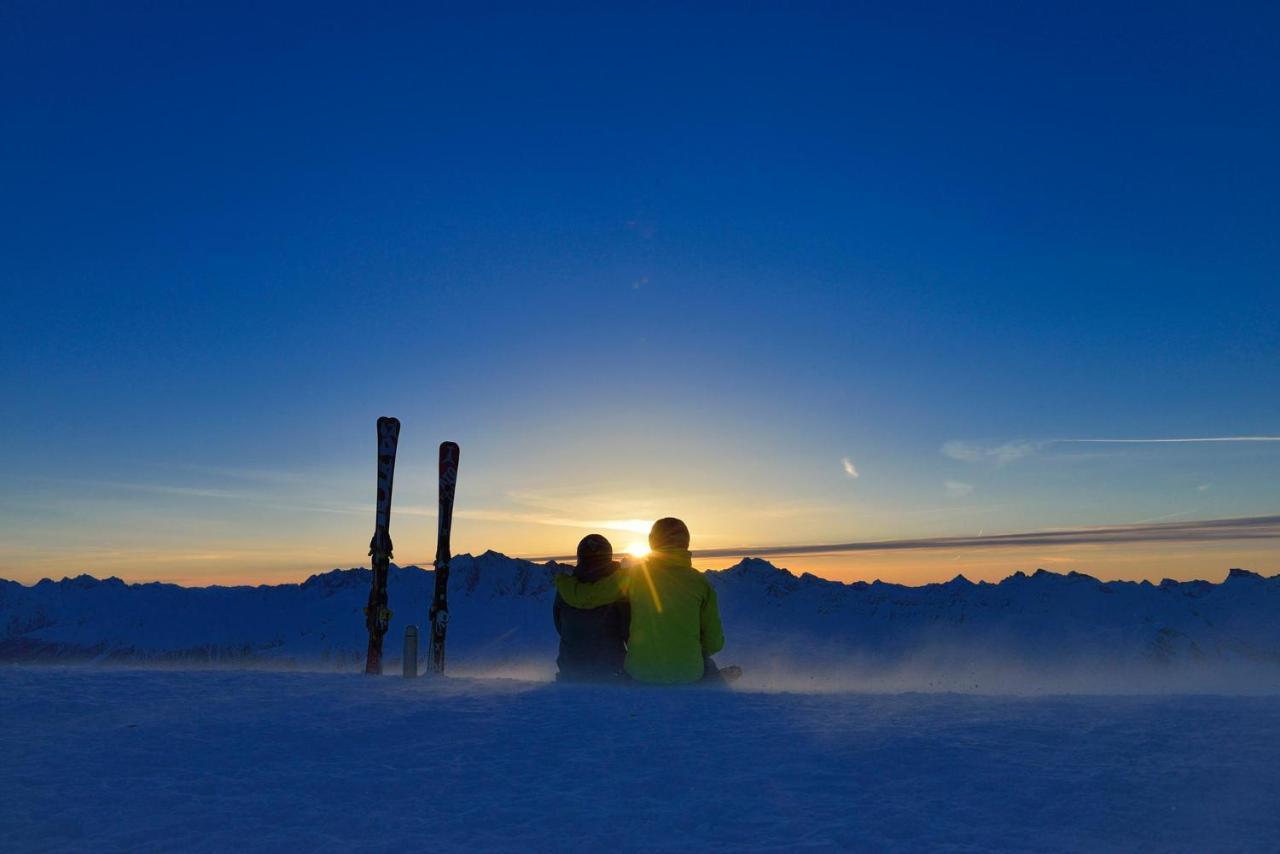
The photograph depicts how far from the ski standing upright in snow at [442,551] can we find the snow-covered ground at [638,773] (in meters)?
7.48

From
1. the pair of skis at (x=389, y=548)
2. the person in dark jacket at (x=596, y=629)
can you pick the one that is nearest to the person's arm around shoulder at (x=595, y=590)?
the person in dark jacket at (x=596, y=629)

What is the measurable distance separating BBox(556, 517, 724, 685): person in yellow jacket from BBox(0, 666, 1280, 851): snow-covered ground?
1554mm

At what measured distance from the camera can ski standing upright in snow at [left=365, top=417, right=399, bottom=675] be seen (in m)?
15.0

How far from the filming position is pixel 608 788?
5641mm

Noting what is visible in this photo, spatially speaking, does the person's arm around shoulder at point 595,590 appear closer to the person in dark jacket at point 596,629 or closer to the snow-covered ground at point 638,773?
the person in dark jacket at point 596,629

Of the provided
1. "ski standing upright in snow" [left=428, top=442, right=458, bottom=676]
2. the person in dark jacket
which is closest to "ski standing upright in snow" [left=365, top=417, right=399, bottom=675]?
"ski standing upright in snow" [left=428, top=442, right=458, bottom=676]

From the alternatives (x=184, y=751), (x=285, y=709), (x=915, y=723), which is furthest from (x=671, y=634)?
(x=184, y=751)

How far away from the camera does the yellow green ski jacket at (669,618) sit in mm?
9766

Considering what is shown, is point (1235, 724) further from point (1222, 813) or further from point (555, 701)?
point (555, 701)

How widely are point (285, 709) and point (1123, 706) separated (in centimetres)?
727

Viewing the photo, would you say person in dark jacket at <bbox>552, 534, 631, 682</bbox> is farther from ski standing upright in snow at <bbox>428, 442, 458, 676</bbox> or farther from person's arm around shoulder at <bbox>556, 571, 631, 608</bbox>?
ski standing upright in snow at <bbox>428, 442, 458, 676</bbox>

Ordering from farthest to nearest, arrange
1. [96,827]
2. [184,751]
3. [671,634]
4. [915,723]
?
[671,634]
[915,723]
[184,751]
[96,827]

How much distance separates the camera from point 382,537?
1525cm

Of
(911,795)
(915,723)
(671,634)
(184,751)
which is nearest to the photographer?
(911,795)
